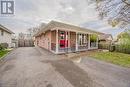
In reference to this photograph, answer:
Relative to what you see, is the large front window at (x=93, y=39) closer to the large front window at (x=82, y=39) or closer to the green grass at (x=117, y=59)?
the large front window at (x=82, y=39)

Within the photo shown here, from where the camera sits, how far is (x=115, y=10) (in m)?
9.57

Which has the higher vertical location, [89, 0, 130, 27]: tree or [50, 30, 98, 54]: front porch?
[89, 0, 130, 27]: tree

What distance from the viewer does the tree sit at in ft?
30.1

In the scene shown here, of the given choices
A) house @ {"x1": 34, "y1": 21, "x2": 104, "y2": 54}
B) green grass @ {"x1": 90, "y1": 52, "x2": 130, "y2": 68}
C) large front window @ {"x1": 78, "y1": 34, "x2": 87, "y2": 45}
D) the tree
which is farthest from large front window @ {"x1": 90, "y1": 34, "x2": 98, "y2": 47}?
the tree

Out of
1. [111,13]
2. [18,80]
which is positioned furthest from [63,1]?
[18,80]

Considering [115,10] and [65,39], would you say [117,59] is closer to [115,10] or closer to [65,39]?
[115,10]

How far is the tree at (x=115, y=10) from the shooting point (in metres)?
9.16

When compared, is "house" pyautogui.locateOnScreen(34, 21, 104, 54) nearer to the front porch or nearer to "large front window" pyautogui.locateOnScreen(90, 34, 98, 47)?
the front porch

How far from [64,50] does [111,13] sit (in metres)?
7.13

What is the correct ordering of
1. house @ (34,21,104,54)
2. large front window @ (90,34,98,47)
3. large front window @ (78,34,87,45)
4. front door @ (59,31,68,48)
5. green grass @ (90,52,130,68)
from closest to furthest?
1. green grass @ (90,52,130,68)
2. house @ (34,21,104,54)
3. front door @ (59,31,68,48)
4. large front window @ (78,34,87,45)
5. large front window @ (90,34,98,47)

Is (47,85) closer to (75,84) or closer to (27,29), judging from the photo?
(75,84)

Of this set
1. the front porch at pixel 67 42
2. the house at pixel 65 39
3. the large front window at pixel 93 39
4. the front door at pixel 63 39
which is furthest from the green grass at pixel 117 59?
A: the large front window at pixel 93 39

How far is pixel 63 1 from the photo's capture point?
53.6 ft

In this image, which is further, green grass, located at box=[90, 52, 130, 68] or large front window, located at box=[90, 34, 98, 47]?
large front window, located at box=[90, 34, 98, 47]
